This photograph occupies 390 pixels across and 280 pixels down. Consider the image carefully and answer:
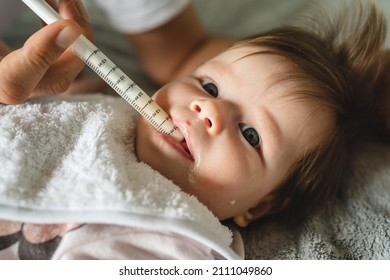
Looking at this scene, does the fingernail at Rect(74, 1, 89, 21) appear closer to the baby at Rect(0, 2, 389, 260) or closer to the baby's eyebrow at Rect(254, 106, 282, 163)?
the baby at Rect(0, 2, 389, 260)

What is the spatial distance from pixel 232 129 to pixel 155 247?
217 millimetres

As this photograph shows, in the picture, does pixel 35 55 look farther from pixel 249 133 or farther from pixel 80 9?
pixel 249 133

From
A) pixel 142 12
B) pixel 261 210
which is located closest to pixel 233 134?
pixel 261 210

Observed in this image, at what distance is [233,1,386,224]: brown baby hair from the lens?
0.75 meters

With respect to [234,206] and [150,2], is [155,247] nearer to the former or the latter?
[234,206]

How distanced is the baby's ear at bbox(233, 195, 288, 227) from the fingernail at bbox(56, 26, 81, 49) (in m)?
0.41

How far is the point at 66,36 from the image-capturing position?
60 cm

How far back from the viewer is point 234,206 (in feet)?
2.44

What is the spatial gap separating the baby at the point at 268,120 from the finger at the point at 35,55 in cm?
19

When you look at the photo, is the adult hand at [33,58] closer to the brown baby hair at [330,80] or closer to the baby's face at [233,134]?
the baby's face at [233,134]

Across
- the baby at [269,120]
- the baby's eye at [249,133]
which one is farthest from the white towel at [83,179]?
the baby's eye at [249,133]

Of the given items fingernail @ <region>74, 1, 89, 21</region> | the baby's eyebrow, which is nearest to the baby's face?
the baby's eyebrow

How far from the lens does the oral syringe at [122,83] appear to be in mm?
667
